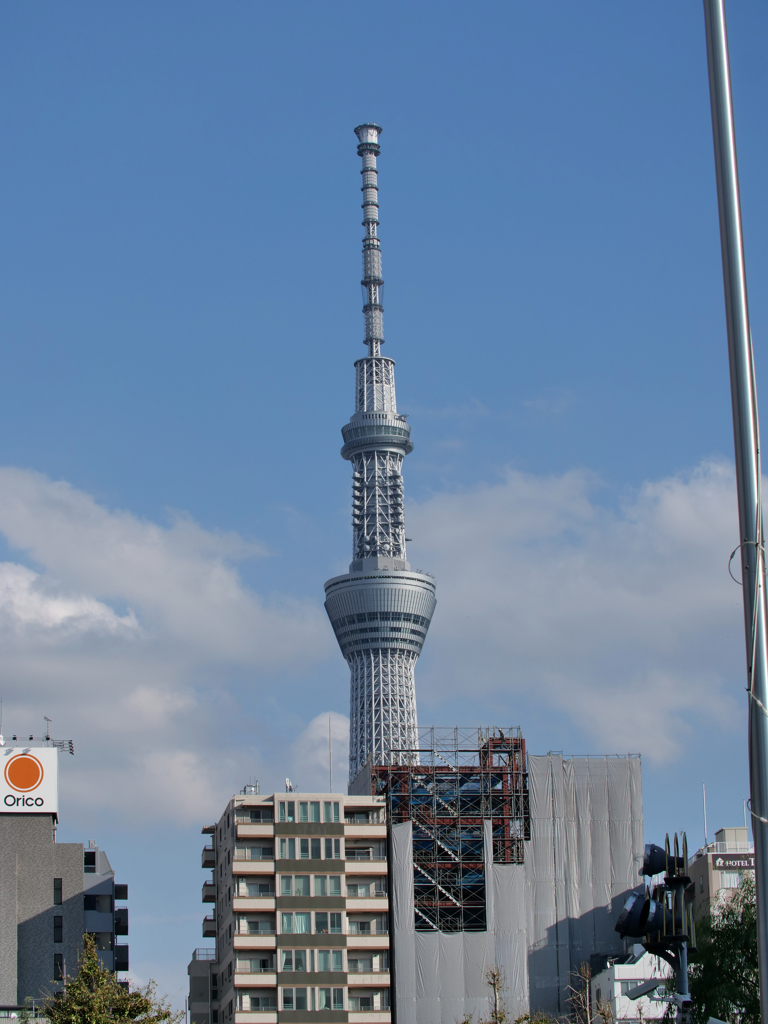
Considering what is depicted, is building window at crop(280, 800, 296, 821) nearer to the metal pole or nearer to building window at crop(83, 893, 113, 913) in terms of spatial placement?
building window at crop(83, 893, 113, 913)

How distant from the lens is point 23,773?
12281 cm

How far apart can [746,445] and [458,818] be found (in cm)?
11312

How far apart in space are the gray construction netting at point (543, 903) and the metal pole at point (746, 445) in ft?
349

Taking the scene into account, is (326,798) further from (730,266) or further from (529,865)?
(730,266)

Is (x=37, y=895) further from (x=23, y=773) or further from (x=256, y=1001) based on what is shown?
(x=256, y=1001)

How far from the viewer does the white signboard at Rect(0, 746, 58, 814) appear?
12225cm

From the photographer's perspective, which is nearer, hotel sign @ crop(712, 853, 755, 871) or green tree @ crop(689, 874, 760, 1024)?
green tree @ crop(689, 874, 760, 1024)

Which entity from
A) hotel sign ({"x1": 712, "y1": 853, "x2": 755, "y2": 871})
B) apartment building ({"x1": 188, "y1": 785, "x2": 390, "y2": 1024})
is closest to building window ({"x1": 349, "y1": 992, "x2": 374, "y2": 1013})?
apartment building ({"x1": 188, "y1": 785, "x2": 390, "y2": 1024})

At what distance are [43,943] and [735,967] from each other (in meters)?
76.9

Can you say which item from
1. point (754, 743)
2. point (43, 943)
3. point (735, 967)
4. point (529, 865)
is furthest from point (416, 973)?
point (754, 743)

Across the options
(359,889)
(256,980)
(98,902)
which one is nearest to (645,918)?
(256,980)

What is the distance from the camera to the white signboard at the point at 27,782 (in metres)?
122

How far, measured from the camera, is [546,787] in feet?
439

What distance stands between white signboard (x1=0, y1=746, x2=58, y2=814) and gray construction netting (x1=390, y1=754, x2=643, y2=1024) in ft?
90.9
